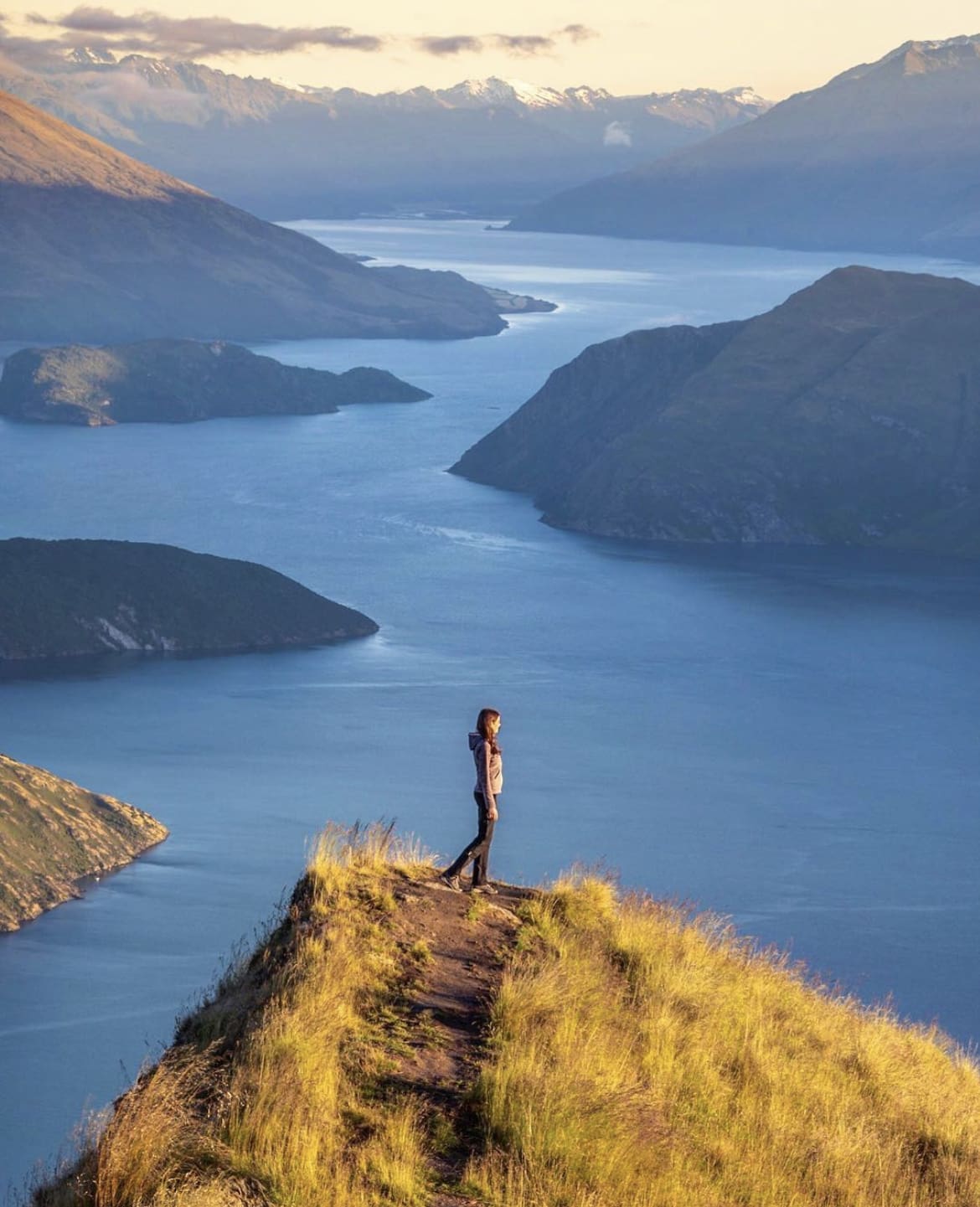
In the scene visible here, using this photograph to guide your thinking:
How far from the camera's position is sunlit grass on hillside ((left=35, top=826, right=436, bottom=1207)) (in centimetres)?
1392

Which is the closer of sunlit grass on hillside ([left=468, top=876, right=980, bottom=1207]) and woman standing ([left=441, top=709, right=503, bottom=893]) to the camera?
sunlit grass on hillside ([left=468, top=876, right=980, bottom=1207])

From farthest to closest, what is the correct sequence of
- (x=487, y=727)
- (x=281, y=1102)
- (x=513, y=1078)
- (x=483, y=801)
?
(x=483, y=801) < (x=487, y=727) < (x=513, y=1078) < (x=281, y=1102)

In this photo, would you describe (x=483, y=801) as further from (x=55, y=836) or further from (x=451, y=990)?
(x=55, y=836)

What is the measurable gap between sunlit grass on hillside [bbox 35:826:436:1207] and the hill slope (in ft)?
0.07

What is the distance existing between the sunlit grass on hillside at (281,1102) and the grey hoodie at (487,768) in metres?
2.97

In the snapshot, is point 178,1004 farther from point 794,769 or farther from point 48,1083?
point 794,769

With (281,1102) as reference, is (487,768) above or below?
above

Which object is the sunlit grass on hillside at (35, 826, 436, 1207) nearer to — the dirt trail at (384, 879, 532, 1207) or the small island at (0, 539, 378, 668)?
the dirt trail at (384, 879, 532, 1207)

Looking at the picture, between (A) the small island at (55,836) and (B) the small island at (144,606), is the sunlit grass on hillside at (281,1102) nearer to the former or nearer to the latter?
(A) the small island at (55,836)

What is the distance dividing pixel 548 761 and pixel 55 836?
3487 centimetres

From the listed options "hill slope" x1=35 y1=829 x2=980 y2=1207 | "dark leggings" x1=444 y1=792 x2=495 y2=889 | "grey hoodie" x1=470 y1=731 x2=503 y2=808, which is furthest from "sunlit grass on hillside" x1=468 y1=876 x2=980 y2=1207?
"grey hoodie" x1=470 y1=731 x2=503 y2=808

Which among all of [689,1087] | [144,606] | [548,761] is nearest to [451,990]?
[689,1087]

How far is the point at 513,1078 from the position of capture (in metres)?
15.9

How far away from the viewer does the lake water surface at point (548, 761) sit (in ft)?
268
